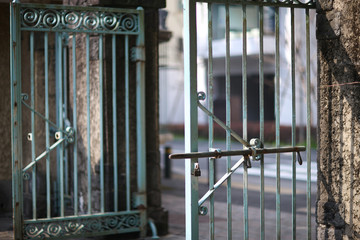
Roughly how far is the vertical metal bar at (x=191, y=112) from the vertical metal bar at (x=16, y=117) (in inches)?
97.8

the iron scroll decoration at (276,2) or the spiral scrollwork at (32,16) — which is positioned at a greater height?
the spiral scrollwork at (32,16)

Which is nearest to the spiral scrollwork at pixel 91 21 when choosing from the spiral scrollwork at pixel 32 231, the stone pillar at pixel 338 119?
the spiral scrollwork at pixel 32 231

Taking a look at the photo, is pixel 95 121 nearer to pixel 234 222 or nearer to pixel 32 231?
pixel 32 231

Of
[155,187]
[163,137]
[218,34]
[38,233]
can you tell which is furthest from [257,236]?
[218,34]

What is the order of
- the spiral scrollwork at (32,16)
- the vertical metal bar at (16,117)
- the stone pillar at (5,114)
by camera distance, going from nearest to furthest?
the vertical metal bar at (16,117)
the spiral scrollwork at (32,16)
the stone pillar at (5,114)

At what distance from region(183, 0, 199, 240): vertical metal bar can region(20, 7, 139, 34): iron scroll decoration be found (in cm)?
241

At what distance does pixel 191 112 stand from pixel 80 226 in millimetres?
2772

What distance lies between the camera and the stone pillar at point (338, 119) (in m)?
4.46

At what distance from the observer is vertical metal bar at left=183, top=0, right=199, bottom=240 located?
4.19m

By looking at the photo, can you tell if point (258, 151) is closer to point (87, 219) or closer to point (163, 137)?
point (87, 219)

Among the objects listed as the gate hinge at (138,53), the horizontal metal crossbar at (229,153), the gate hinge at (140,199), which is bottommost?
the gate hinge at (140,199)

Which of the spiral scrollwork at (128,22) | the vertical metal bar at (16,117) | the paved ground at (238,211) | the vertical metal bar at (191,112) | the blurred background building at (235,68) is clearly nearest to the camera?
the vertical metal bar at (191,112)

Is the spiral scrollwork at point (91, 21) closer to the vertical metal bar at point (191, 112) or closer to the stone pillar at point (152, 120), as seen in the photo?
the stone pillar at point (152, 120)

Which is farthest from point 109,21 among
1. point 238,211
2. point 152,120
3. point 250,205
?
point 250,205
